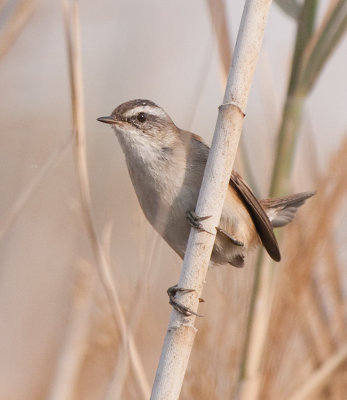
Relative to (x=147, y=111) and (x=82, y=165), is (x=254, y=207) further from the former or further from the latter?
(x=82, y=165)

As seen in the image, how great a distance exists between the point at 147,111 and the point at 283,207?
2.42 feet

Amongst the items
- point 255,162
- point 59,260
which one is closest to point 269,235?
point 255,162

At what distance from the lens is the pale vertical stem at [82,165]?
173cm

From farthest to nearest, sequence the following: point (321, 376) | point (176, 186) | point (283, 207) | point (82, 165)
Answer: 1. point (283, 207)
2. point (176, 186)
3. point (321, 376)
4. point (82, 165)

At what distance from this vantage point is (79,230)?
214cm

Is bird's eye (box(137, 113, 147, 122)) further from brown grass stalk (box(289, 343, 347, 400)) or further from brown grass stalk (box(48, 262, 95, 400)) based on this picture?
brown grass stalk (box(289, 343, 347, 400))

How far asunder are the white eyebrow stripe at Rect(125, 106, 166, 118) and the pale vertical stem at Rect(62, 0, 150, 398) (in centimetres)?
55

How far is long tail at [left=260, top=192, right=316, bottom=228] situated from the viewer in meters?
2.50

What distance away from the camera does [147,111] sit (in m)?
2.37

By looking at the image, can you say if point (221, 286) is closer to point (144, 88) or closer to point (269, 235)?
point (269, 235)

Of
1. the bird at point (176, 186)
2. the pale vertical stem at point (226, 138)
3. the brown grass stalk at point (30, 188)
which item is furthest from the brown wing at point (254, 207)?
the brown grass stalk at point (30, 188)

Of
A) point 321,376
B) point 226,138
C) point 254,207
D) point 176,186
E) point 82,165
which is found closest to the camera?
point 226,138

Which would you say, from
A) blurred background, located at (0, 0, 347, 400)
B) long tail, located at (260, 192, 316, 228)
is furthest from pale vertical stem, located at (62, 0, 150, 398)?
long tail, located at (260, 192, 316, 228)

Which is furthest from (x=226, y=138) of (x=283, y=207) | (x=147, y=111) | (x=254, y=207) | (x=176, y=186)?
(x=283, y=207)
